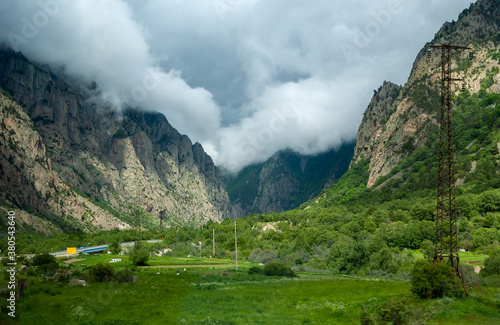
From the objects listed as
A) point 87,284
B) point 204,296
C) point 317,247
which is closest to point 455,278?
point 204,296

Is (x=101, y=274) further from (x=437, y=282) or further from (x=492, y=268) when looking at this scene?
(x=492, y=268)

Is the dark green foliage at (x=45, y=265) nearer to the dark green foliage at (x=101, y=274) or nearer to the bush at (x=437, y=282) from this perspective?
the dark green foliage at (x=101, y=274)

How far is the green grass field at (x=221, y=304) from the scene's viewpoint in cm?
2903

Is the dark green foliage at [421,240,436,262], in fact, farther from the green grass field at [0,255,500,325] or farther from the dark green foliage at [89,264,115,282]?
the dark green foliage at [89,264,115,282]

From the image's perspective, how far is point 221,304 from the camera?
35.5 m

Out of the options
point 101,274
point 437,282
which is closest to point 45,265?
point 101,274

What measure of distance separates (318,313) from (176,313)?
11291 millimetres

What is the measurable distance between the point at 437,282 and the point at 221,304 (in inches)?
761

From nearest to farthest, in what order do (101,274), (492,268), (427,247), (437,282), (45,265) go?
(437,282), (101,274), (45,265), (492,268), (427,247)

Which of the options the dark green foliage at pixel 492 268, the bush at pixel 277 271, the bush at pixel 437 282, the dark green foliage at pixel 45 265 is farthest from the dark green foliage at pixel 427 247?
the dark green foliage at pixel 45 265

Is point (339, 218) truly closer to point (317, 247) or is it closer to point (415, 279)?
point (317, 247)

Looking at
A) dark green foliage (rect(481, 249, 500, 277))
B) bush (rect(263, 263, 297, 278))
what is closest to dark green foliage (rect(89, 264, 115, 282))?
bush (rect(263, 263, 297, 278))

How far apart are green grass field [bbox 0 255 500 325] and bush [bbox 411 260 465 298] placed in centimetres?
142

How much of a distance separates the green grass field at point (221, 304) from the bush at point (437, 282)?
142 centimetres
